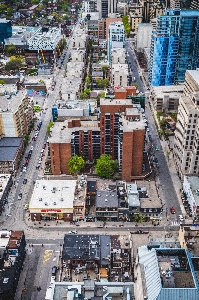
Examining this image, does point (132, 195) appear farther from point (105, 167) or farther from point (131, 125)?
point (131, 125)

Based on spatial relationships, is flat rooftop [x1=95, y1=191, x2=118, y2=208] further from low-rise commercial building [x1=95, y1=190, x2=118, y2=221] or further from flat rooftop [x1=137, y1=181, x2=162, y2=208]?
flat rooftop [x1=137, y1=181, x2=162, y2=208]

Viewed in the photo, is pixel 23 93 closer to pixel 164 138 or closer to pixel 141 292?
pixel 164 138

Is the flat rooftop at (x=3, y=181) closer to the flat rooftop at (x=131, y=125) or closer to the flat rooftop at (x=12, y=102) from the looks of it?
the flat rooftop at (x=12, y=102)

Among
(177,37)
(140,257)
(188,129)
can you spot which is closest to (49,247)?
(140,257)

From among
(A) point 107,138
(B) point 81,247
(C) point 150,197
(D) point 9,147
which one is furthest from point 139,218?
(D) point 9,147

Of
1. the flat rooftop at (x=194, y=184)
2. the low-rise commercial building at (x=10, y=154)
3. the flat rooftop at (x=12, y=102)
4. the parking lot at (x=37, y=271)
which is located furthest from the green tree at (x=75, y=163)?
the flat rooftop at (x=194, y=184)

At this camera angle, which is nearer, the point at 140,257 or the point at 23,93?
the point at 140,257

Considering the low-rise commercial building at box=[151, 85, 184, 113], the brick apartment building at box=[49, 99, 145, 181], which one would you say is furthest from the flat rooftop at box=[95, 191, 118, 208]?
the low-rise commercial building at box=[151, 85, 184, 113]
